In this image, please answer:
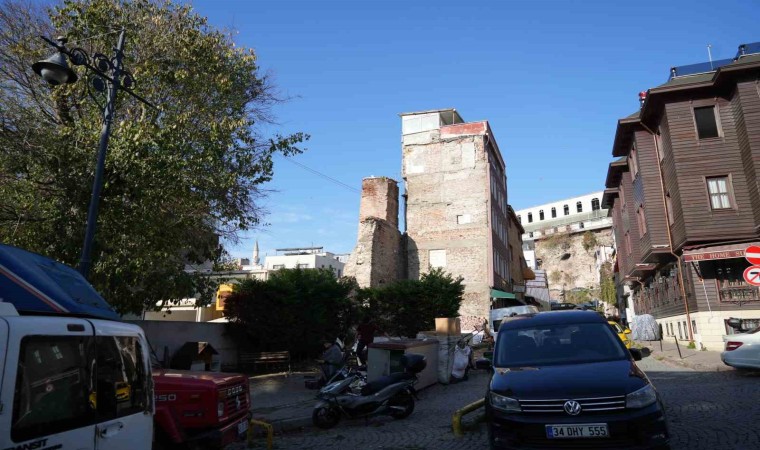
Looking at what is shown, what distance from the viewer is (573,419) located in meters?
4.69

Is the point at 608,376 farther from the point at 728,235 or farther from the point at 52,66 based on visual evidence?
the point at 728,235

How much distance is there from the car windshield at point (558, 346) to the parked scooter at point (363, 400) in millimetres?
2949

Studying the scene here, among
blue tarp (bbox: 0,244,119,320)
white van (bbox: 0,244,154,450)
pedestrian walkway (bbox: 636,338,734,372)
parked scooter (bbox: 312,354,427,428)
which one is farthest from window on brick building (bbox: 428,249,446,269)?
white van (bbox: 0,244,154,450)

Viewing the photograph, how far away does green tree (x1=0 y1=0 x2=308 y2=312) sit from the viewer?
1071 cm

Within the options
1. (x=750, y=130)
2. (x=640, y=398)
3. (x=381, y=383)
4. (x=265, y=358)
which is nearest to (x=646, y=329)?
(x=750, y=130)

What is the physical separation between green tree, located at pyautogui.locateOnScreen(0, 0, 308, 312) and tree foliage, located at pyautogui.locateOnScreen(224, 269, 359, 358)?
3.59 metres

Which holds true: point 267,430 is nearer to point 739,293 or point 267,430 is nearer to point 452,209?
point 739,293

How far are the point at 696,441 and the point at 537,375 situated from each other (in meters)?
2.57

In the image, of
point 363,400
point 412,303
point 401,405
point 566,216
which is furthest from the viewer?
point 566,216

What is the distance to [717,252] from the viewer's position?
61.6ft

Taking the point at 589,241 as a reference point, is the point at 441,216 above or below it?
below

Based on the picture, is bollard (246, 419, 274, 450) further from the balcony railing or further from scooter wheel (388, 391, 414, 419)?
the balcony railing

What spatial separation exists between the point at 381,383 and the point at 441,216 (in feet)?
92.3

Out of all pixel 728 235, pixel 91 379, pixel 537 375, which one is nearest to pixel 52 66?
pixel 91 379
